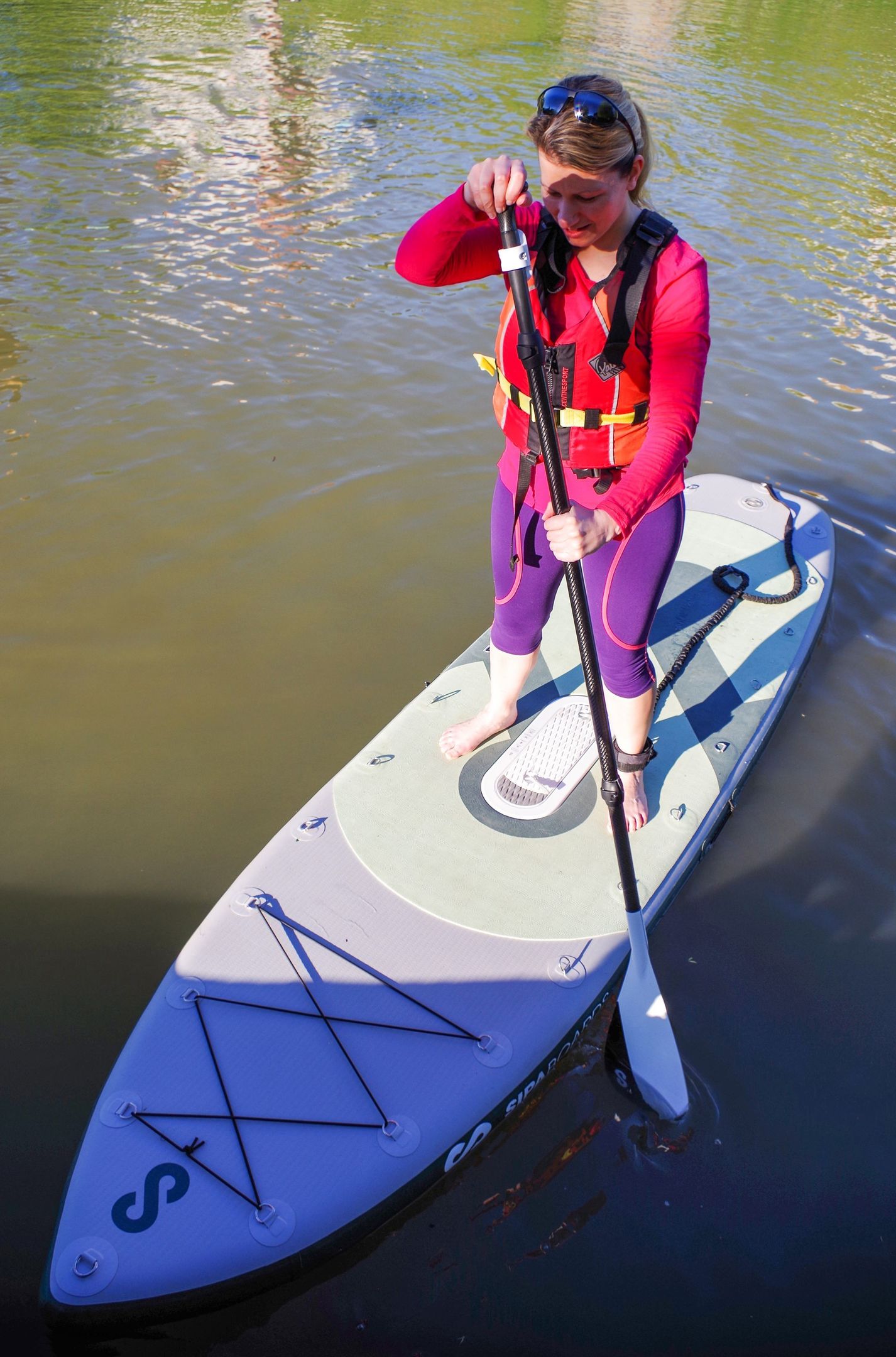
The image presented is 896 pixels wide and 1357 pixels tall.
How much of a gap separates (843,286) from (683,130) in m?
5.01

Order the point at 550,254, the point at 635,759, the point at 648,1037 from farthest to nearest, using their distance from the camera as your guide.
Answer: the point at 635,759
the point at 648,1037
the point at 550,254

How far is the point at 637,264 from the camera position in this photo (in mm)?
2174

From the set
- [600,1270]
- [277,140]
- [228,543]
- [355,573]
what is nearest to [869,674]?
[355,573]

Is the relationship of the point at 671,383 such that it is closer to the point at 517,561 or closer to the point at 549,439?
the point at 549,439

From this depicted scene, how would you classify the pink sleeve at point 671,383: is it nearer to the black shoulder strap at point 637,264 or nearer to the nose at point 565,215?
the black shoulder strap at point 637,264

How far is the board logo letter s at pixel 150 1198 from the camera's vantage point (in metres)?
2.17

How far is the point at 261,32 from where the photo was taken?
A: 615 inches

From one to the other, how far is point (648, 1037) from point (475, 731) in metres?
1.24

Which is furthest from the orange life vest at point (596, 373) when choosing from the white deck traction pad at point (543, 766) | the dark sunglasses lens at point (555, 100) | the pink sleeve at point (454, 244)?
the white deck traction pad at point (543, 766)

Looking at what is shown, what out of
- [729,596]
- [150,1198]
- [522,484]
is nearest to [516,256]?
[522,484]

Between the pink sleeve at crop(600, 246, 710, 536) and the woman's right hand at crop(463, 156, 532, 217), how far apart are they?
408 millimetres

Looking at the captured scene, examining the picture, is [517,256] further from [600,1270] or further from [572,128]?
[600,1270]

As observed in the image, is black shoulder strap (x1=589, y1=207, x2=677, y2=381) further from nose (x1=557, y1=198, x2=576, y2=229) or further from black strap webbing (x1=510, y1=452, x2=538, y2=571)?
black strap webbing (x1=510, y1=452, x2=538, y2=571)

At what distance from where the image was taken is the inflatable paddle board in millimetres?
2203
